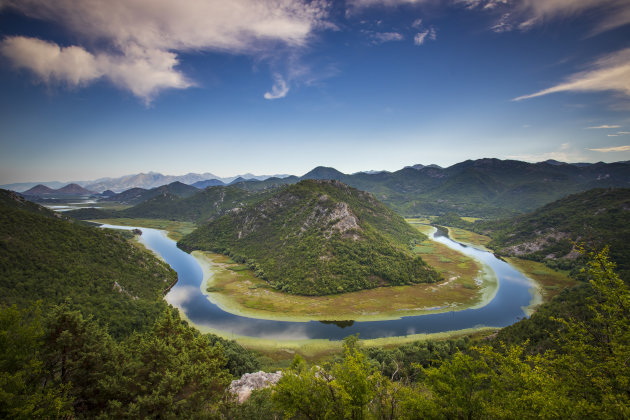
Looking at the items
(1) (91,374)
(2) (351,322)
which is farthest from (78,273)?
(2) (351,322)

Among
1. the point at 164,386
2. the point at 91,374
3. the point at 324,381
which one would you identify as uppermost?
the point at 324,381

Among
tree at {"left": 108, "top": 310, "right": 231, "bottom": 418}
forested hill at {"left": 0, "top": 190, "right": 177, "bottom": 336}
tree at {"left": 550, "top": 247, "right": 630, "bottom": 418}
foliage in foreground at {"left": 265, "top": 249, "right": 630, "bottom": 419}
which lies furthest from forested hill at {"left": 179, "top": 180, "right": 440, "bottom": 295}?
tree at {"left": 550, "top": 247, "right": 630, "bottom": 418}

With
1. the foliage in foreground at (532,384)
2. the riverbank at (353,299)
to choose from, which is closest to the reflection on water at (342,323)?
the riverbank at (353,299)

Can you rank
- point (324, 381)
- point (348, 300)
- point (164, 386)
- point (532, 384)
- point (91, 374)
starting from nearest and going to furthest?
point (532, 384), point (324, 381), point (164, 386), point (91, 374), point (348, 300)

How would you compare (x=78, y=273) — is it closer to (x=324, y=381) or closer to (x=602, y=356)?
(x=324, y=381)

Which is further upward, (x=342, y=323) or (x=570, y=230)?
(x=570, y=230)

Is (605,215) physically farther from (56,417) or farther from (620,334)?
(56,417)

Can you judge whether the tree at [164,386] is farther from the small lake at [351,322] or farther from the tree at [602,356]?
the small lake at [351,322]

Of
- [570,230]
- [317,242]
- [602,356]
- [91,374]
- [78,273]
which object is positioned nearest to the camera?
[602,356]
